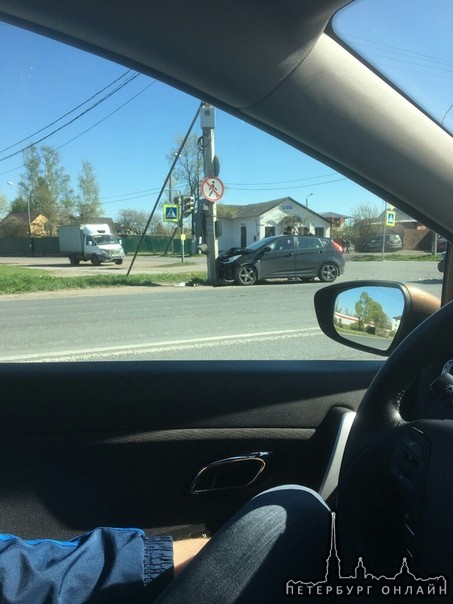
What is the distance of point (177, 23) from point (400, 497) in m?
1.33

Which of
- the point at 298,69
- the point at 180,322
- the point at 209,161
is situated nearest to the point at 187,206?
the point at 209,161

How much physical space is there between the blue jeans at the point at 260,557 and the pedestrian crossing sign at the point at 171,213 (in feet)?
6.82

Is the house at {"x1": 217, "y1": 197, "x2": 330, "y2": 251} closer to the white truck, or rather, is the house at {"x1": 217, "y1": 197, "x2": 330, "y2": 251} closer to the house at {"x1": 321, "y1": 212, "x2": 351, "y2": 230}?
the house at {"x1": 321, "y1": 212, "x2": 351, "y2": 230}

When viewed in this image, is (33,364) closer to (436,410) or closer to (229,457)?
(229,457)

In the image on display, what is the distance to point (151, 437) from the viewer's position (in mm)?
2102

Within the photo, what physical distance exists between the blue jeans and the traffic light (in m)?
2.13

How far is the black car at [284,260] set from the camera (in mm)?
2930

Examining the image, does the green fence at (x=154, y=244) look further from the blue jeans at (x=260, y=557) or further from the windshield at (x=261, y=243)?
the blue jeans at (x=260, y=557)

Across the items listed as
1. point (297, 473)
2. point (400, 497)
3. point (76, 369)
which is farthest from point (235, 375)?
point (400, 497)

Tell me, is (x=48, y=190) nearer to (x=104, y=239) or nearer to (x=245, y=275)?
(x=104, y=239)

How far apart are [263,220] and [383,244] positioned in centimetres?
91

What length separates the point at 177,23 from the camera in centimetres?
147

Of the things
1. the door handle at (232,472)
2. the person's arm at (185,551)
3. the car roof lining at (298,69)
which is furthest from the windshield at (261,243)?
the person's arm at (185,551)

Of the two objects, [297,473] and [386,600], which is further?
[297,473]
